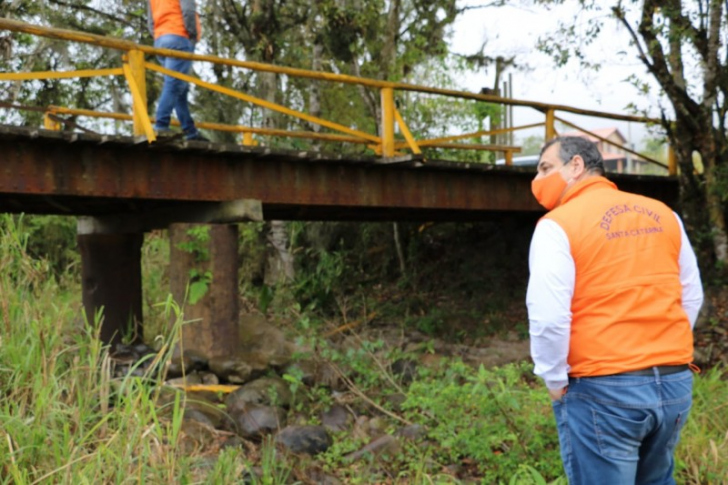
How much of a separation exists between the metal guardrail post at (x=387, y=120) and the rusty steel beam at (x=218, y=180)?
226 mm

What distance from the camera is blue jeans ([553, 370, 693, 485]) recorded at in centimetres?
320

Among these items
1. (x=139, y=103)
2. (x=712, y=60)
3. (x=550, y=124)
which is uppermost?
(x=712, y=60)

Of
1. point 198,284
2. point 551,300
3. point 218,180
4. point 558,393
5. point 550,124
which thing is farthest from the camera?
point 550,124

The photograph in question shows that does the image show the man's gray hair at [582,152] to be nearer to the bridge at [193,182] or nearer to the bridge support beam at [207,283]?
the bridge at [193,182]

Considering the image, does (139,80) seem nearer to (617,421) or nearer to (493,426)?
(493,426)

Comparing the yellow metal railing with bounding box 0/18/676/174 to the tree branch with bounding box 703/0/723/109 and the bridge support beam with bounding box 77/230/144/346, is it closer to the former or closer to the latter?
the tree branch with bounding box 703/0/723/109

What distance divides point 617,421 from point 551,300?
0.54 meters

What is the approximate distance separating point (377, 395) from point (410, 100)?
522 inches

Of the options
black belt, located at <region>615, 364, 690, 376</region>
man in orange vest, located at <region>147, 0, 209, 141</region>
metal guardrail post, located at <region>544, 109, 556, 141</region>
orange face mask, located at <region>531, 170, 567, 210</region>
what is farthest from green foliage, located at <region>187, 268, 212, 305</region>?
black belt, located at <region>615, 364, 690, 376</region>

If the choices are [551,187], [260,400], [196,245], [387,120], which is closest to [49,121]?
[196,245]

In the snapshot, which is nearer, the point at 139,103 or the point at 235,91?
the point at 139,103

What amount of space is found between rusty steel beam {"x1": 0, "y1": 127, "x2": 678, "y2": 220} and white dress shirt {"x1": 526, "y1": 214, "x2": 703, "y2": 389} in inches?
211

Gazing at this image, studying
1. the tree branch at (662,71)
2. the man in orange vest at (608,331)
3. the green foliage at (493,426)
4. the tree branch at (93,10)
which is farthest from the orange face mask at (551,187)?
the tree branch at (93,10)

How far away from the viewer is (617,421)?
10.5ft
